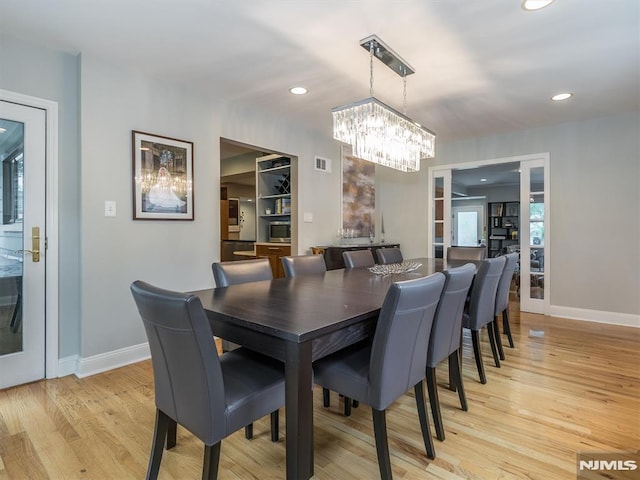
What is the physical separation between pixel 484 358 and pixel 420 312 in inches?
77.5

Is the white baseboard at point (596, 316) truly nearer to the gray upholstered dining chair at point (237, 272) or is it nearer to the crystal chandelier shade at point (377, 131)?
the crystal chandelier shade at point (377, 131)

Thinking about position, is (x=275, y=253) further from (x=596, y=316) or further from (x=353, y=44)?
(x=596, y=316)

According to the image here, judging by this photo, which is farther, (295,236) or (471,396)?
(295,236)

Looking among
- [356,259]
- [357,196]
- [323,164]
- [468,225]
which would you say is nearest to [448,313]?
[356,259]

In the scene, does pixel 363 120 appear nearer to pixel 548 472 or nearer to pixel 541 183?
pixel 548 472

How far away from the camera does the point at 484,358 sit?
9.88 feet

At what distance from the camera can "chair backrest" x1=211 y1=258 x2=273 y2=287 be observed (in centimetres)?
225

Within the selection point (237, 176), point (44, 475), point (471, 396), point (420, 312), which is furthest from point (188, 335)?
point (237, 176)

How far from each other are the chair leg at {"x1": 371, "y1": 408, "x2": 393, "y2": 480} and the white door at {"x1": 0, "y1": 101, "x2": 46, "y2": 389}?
2.55m

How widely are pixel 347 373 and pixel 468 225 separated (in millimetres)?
10871

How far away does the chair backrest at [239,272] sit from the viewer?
2.25 m

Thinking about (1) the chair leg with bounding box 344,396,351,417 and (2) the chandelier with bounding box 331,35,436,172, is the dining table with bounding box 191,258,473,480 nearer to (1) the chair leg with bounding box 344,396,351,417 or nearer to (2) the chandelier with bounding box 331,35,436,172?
(1) the chair leg with bounding box 344,396,351,417

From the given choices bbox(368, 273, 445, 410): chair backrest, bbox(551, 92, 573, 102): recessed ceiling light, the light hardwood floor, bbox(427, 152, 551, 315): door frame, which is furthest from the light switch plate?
bbox(427, 152, 551, 315): door frame

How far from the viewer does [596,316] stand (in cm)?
427
